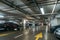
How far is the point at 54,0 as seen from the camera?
8.64 metres

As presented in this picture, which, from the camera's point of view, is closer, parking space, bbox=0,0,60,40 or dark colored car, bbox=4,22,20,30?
parking space, bbox=0,0,60,40

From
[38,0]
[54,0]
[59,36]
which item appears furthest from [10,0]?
[59,36]

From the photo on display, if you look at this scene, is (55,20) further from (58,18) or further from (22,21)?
(22,21)

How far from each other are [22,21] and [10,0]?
16.0m

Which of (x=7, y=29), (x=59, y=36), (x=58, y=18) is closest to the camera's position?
(x=59, y=36)

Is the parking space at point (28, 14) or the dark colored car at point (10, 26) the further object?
the dark colored car at point (10, 26)

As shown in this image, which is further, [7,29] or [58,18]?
[58,18]

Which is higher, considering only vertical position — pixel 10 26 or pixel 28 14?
pixel 28 14

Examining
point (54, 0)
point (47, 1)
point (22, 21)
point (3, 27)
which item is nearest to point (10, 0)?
point (47, 1)

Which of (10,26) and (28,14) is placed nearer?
(28,14)

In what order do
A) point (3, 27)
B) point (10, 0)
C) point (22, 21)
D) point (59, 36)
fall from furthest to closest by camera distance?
point (22, 21), point (3, 27), point (10, 0), point (59, 36)

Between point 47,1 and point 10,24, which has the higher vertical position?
point 47,1

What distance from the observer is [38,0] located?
8219mm

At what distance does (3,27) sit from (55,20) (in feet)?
30.3
